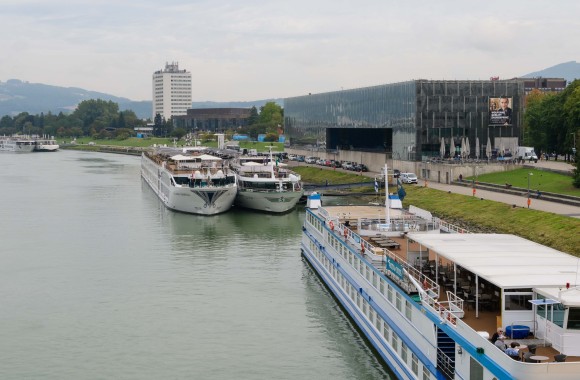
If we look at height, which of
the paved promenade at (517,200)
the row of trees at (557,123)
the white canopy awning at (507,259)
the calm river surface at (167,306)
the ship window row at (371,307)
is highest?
the row of trees at (557,123)

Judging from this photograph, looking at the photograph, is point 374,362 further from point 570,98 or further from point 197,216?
point 570,98

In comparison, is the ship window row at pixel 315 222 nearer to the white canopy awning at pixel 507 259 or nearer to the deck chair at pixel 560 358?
the white canopy awning at pixel 507 259

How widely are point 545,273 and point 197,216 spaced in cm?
6218

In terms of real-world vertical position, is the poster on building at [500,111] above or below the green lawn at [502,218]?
above

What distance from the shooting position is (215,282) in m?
48.7

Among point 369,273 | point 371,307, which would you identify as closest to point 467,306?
point 371,307

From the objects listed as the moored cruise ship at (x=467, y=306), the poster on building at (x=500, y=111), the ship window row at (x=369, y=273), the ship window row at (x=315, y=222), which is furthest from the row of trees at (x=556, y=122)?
the moored cruise ship at (x=467, y=306)

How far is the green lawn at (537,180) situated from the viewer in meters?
71.2

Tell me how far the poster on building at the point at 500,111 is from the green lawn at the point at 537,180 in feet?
43.6

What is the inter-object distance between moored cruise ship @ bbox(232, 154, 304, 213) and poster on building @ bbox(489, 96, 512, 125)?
29.1 meters

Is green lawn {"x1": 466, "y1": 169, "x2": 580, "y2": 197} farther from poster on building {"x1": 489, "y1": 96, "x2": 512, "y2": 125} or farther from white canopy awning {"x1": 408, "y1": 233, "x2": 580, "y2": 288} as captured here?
white canopy awning {"x1": 408, "y1": 233, "x2": 580, "y2": 288}

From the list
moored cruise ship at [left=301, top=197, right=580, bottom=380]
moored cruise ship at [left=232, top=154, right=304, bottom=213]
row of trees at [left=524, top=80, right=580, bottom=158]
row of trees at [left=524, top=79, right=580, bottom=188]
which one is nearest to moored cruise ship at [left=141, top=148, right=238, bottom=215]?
moored cruise ship at [left=232, top=154, right=304, bottom=213]

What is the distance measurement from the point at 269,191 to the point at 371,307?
50008 millimetres

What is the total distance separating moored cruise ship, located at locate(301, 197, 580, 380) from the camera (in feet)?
69.2
